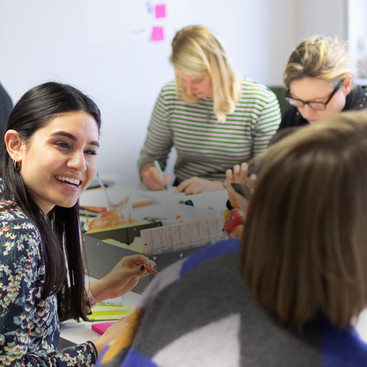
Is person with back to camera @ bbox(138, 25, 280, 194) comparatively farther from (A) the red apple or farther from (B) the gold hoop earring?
(B) the gold hoop earring

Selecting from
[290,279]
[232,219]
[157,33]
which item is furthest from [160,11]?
[290,279]

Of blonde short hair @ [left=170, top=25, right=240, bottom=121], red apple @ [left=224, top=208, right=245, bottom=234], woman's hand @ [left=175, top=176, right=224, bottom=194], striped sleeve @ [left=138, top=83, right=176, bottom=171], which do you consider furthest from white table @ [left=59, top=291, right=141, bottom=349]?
striped sleeve @ [left=138, top=83, right=176, bottom=171]

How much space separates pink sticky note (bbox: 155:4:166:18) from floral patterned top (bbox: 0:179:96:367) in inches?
118

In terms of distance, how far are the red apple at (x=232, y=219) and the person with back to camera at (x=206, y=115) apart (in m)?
0.91

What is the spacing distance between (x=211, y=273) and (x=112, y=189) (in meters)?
1.87

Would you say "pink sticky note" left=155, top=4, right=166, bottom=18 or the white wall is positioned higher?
"pink sticky note" left=155, top=4, right=166, bottom=18

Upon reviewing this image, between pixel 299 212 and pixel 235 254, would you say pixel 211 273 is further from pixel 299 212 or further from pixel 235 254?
pixel 299 212

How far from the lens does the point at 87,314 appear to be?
1500mm

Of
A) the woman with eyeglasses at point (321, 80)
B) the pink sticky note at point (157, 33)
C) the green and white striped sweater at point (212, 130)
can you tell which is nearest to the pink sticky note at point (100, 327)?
the woman with eyeglasses at point (321, 80)

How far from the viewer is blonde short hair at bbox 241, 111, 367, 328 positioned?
2.02ft

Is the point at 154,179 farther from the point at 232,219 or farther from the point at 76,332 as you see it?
the point at 76,332

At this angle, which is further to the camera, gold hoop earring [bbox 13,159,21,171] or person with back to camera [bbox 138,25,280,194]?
person with back to camera [bbox 138,25,280,194]

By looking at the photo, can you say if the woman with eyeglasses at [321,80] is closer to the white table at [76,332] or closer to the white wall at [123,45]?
the white table at [76,332]

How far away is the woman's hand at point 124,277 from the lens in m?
1.48
